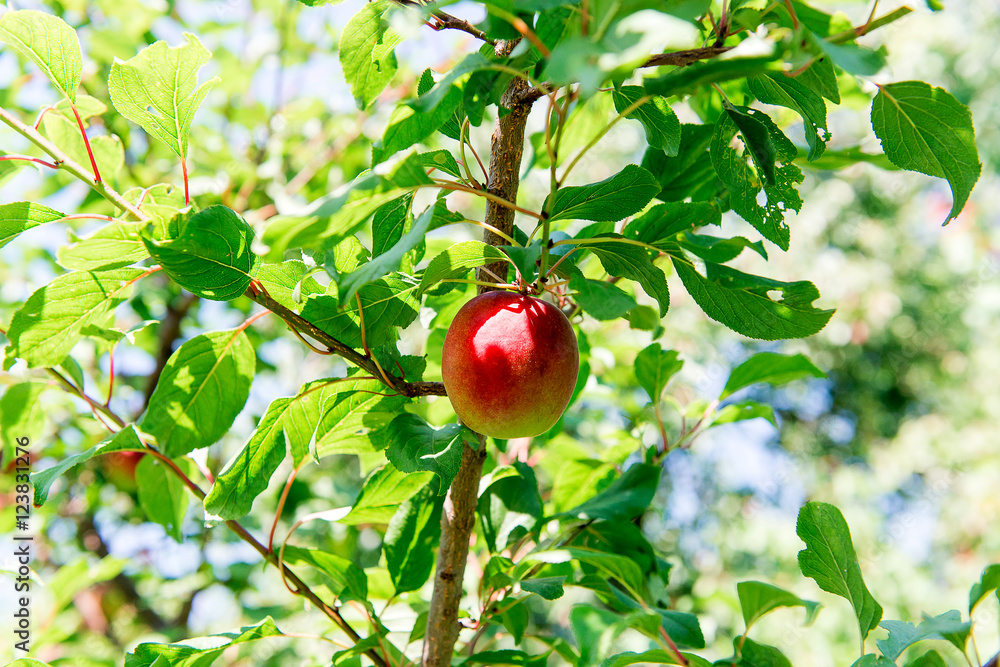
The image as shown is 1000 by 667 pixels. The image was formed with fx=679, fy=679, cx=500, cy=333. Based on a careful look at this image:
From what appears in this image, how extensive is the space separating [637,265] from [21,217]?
52cm

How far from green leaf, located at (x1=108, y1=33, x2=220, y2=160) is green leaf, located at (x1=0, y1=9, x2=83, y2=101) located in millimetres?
63

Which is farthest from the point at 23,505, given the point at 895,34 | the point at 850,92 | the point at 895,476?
the point at 895,34

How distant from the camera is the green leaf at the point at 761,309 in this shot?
1.78ft

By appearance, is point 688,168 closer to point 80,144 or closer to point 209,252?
point 209,252

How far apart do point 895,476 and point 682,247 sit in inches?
186

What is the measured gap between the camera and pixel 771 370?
779 mm

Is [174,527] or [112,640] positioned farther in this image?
[112,640]

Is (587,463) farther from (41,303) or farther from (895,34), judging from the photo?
(895,34)

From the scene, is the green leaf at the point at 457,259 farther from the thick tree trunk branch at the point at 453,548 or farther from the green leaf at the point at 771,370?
the green leaf at the point at 771,370

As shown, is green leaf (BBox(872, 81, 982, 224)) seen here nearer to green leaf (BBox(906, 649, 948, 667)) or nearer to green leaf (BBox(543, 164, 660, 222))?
green leaf (BBox(543, 164, 660, 222))

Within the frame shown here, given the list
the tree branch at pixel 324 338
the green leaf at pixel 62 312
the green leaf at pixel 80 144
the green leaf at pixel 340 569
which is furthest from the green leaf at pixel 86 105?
the green leaf at pixel 340 569

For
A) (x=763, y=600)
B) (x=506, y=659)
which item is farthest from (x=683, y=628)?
(x=506, y=659)

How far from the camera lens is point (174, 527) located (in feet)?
2.90

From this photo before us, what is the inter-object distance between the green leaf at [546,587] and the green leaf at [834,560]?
0.71 feet
